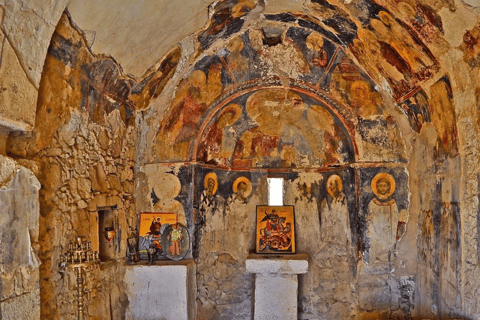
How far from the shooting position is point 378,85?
25.3 ft

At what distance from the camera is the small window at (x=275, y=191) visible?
9383mm

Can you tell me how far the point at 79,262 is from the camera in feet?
17.4

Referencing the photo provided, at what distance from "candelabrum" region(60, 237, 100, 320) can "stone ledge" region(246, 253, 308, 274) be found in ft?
Result: 10.7

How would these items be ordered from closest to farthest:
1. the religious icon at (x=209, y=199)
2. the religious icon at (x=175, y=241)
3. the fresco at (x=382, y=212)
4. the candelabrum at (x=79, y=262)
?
1. the candelabrum at (x=79, y=262)
2. the religious icon at (x=175, y=241)
3. the fresco at (x=382, y=212)
4. the religious icon at (x=209, y=199)

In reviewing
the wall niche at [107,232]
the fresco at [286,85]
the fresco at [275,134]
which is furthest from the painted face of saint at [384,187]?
the wall niche at [107,232]

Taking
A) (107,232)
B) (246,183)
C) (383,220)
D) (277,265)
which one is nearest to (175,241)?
(107,232)

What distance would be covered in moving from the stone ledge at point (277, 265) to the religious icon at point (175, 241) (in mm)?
1187

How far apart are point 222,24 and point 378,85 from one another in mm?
2849

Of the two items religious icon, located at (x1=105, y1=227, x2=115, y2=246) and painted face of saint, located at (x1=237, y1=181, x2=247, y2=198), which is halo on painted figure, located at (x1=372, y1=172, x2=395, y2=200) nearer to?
painted face of saint, located at (x1=237, y1=181, x2=247, y2=198)

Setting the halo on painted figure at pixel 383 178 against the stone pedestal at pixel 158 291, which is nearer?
the stone pedestal at pixel 158 291

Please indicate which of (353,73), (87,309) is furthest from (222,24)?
(87,309)

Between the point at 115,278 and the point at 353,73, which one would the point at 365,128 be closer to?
the point at 353,73

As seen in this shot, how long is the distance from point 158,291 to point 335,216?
3663 millimetres

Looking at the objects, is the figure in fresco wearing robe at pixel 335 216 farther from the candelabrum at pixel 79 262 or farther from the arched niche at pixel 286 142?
the candelabrum at pixel 79 262
